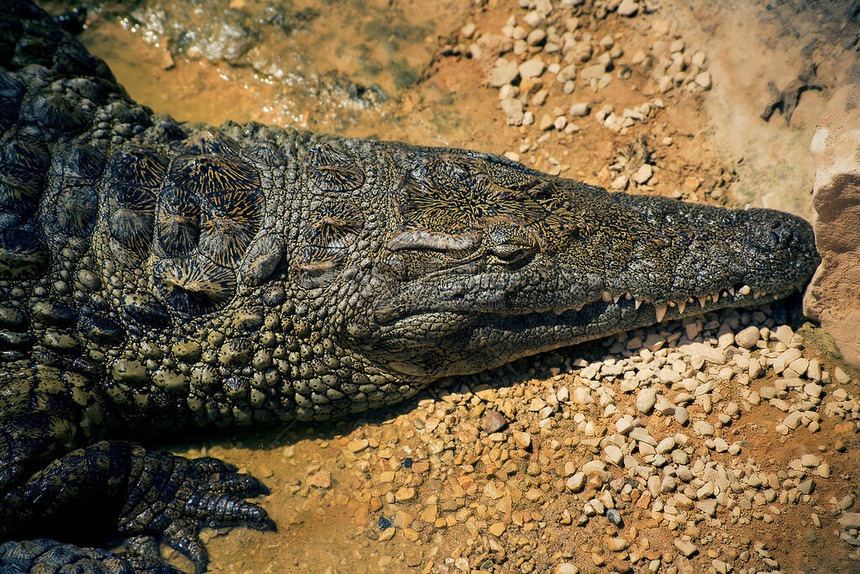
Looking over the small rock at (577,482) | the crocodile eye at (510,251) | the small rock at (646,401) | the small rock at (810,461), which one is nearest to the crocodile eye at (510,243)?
the crocodile eye at (510,251)

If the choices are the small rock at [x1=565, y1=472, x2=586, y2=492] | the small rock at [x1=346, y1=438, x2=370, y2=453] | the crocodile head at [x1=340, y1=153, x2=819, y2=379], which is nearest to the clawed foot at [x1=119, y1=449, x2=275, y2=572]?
the small rock at [x1=346, y1=438, x2=370, y2=453]

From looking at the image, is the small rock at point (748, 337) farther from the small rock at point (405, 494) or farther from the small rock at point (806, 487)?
the small rock at point (405, 494)

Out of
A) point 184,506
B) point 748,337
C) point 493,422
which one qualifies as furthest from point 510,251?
point 184,506

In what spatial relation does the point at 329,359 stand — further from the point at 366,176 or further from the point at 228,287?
the point at 366,176

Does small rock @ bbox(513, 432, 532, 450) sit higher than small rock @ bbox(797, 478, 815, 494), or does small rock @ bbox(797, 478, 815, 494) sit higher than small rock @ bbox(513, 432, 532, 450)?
small rock @ bbox(797, 478, 815, 494)

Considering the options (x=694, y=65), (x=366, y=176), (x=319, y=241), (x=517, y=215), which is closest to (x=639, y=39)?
(x=694, y=65)

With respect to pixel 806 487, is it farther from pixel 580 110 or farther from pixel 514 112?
pixel 514 112

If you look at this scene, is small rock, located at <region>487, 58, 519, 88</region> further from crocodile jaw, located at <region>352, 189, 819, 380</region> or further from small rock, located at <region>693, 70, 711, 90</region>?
crocodile jaw, located at <region>352, 189, 819, 380</region>
